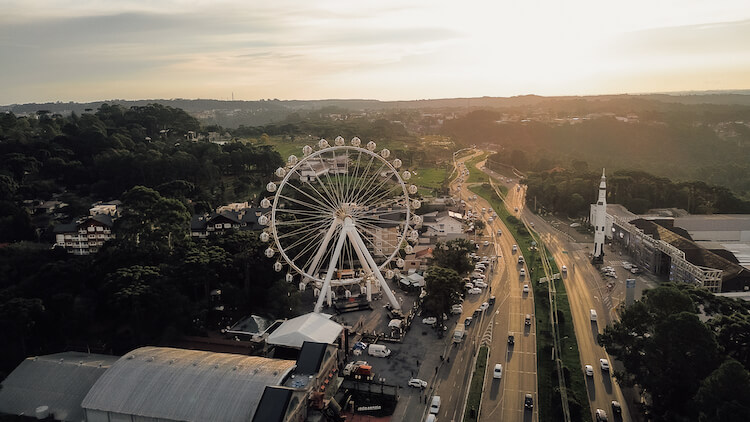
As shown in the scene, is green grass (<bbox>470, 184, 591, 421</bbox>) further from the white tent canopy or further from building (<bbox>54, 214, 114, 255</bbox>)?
building (<bbox>54, 214, 114, 255</bbox>)

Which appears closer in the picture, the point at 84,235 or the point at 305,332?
the point at 305,332

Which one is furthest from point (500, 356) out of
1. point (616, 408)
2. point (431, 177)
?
point (431, 177)

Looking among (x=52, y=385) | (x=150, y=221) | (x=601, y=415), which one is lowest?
(x=601, y=415)

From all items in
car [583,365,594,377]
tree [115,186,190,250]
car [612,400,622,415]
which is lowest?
car [612,400,622,415]

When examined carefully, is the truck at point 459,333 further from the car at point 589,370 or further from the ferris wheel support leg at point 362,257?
the car at point 589,370

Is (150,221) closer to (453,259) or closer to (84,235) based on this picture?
(84,235)

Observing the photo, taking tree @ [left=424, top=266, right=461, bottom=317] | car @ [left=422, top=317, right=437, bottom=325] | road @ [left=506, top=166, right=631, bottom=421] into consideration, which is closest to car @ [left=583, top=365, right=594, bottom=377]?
road @ [left=506, top=166, right=631, bottom=421]
